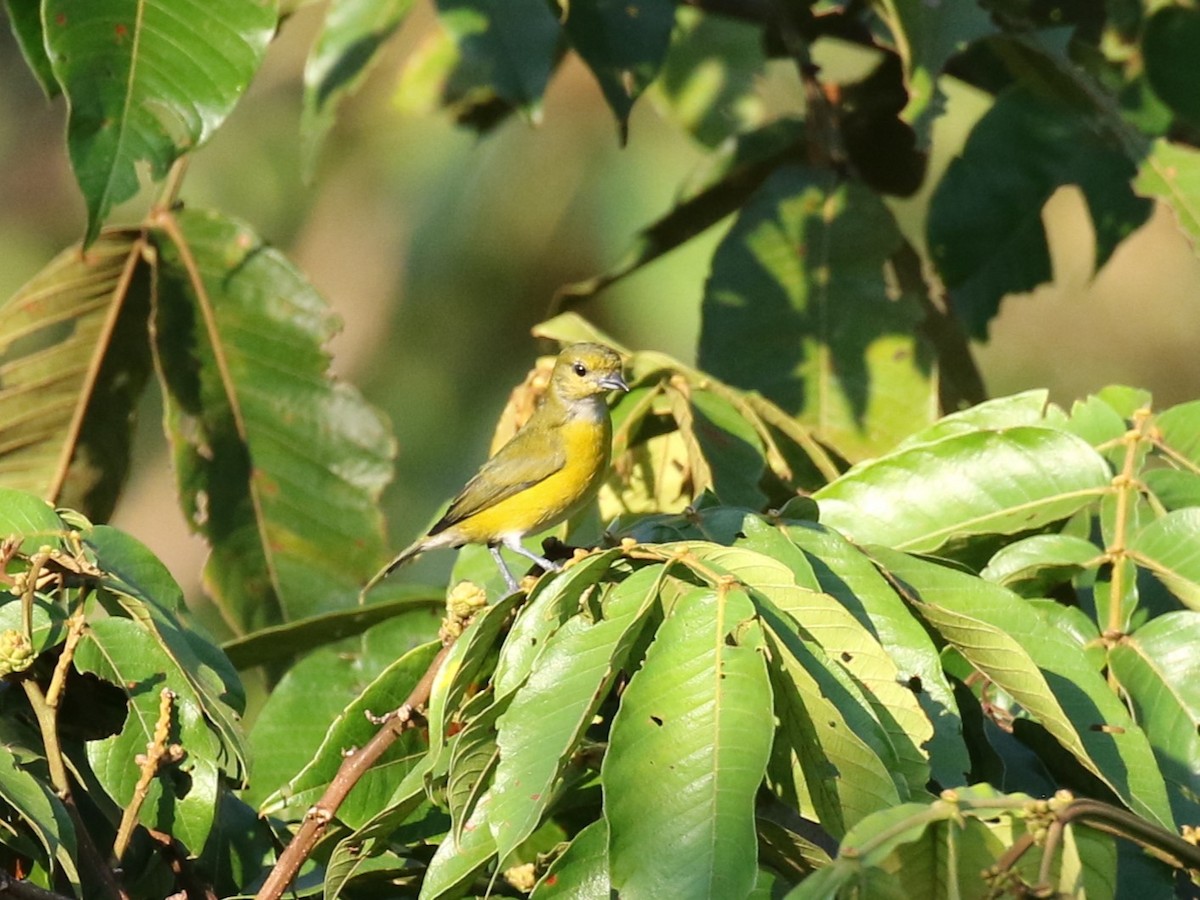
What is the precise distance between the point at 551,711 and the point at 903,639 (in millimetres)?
537

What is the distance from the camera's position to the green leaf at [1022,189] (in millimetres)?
3654

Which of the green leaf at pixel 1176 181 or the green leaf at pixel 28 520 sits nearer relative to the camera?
the green leaf at pixel 28 520

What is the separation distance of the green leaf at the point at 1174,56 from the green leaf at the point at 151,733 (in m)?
3.10

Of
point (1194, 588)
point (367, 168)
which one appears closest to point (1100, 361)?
point (367, 168)

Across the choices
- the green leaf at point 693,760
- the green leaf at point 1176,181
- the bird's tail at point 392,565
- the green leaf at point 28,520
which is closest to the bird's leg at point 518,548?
the bird's tail at point 392,565

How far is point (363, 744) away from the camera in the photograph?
7.30ft

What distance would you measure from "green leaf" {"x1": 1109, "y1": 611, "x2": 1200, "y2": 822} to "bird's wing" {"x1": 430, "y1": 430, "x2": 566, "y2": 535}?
162 centimetres

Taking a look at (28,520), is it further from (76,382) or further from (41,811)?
(76,382)

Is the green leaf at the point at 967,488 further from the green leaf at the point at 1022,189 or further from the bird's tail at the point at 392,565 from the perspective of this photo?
the green leaf at the point at 1022,189

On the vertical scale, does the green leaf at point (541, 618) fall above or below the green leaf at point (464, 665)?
above

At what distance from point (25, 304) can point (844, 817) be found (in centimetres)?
248

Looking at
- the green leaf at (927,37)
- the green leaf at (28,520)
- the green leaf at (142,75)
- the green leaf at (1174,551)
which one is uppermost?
the green leaf at (142,75)

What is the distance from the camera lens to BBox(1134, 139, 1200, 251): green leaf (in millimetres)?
3500

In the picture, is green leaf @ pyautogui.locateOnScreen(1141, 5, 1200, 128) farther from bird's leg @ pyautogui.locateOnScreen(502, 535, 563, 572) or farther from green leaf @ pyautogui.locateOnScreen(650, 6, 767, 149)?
bird's leg @ pyautogui.locateOnScreen(502, 535, 563, 572)
